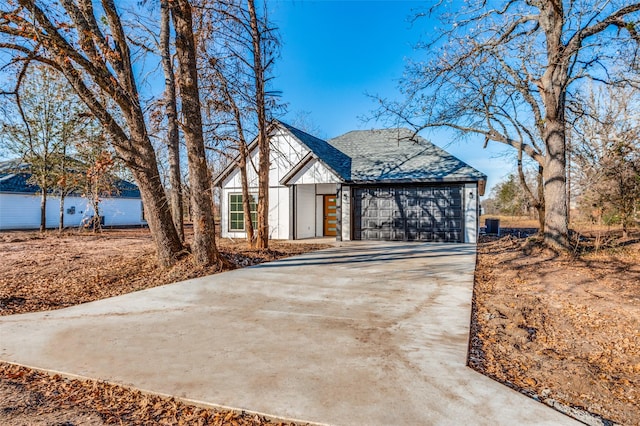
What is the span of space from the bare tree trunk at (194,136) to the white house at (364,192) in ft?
16.1

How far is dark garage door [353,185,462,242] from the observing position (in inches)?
504

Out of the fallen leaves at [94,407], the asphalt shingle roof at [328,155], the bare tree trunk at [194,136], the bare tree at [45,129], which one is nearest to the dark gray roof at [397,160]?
the asphalt shingle roof at [328,155]

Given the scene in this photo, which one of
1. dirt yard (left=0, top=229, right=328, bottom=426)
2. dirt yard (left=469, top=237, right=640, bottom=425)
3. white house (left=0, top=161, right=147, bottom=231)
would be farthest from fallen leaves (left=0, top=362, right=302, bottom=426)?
white house (left=0, top=161, right=147, bottom=231)

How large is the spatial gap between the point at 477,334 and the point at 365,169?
36.6 ft

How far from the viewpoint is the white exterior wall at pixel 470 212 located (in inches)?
488

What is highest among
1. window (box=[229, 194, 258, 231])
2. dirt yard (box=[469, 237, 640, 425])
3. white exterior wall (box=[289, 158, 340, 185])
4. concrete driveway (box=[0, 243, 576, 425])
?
white exterior wall (box=[289, 158, 340, 185])

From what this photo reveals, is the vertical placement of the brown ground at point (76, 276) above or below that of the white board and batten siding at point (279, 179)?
below

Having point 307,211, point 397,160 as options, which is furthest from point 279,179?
point 397,160

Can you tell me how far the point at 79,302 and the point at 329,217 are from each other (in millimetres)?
12001

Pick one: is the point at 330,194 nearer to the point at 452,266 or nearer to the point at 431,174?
the point at 431,174

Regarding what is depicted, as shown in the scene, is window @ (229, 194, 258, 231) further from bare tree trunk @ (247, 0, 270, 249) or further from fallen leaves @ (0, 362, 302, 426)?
fallen leaves @ (0, 362, 302, 426)

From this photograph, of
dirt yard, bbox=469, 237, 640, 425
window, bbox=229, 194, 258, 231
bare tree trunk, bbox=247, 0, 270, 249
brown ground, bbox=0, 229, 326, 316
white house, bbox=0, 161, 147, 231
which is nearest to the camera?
dirt yard, bbox=469, 237, 640, 425

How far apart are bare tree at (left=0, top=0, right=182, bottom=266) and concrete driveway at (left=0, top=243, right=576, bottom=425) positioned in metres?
2.09

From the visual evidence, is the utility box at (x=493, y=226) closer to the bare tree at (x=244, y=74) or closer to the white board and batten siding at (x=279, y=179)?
the white board and batten siding at (x=279, y=179)
